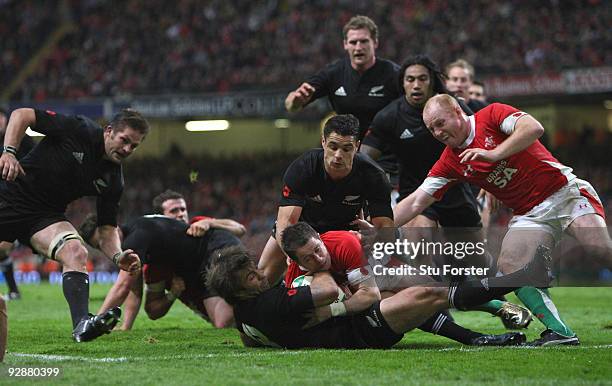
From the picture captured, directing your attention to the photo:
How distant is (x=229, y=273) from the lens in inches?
252

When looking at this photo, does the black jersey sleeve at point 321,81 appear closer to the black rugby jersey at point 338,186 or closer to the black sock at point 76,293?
the black rugby jersey at point 338,186

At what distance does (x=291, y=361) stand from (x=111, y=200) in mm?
2702

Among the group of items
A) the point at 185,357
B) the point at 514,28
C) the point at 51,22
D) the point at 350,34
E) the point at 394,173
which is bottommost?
the point at 185,357

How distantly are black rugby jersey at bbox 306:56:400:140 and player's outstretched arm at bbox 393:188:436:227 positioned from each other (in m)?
2.01

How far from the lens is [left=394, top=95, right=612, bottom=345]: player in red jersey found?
255 inches

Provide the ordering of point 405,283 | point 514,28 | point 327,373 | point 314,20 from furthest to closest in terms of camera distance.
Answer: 1. point 314,20
2. point 514,28
3. point 405,283
4. point 327,373

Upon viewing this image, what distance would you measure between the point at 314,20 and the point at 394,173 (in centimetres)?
1796

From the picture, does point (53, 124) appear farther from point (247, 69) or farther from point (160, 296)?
point (247, 69)

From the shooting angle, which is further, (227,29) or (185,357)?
(227,29)

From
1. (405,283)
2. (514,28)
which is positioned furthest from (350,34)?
(514,28)

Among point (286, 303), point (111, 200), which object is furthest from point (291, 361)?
point (111, 200)

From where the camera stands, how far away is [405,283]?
7.19 m

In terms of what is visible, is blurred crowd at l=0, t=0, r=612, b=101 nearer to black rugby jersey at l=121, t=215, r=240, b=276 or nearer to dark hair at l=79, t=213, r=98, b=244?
dark hair at l=79, t=213, r=98, b=244

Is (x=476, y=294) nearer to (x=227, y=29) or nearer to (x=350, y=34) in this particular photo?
(x=350, y=34)
